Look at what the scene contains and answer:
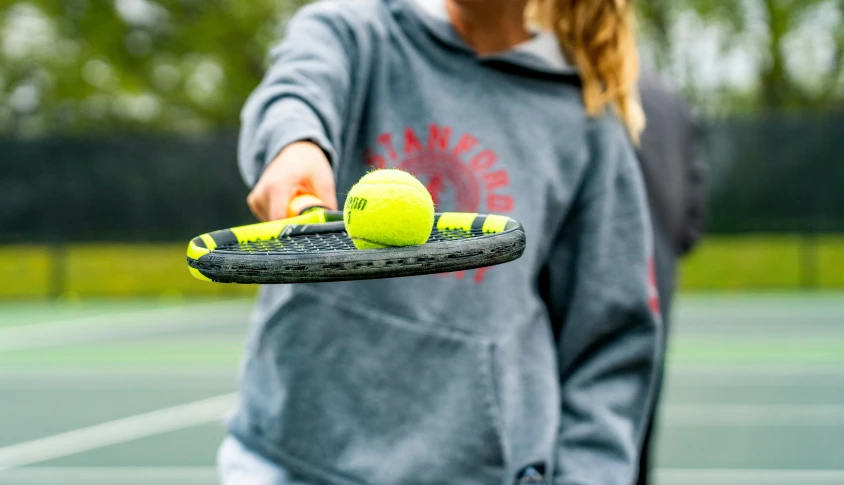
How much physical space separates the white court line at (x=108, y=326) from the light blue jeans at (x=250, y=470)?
684cm

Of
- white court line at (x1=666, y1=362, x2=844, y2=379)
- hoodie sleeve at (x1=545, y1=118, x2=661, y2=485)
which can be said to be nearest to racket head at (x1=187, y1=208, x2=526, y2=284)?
hoodie sleeve at (x1=545, y1=118, x2=661, y2=485)

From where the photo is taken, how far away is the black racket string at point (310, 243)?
121cm

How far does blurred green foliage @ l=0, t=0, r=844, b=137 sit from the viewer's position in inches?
790

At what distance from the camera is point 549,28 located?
172 centimetres

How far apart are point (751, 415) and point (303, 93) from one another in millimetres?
4751

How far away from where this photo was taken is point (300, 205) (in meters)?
1.25

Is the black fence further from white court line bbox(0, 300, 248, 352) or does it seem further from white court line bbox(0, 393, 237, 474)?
white court line bbox(0, 393, 237, 474)

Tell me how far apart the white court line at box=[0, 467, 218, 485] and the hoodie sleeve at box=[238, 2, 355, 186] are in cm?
318

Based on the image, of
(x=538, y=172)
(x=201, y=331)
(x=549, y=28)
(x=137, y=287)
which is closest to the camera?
(x=538, y=172)

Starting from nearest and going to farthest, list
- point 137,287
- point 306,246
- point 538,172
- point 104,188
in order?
1. point 306,246
2. point 538,172
3. point 104,188
4. point 137,287

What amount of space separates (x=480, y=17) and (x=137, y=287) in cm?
1153

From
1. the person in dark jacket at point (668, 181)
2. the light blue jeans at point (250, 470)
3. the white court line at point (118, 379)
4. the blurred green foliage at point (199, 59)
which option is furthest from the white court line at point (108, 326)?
the blurred green foliage at point (199, 59)

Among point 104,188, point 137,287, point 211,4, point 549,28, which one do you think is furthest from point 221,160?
point 211,4

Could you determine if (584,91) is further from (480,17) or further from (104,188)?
(104,188)
